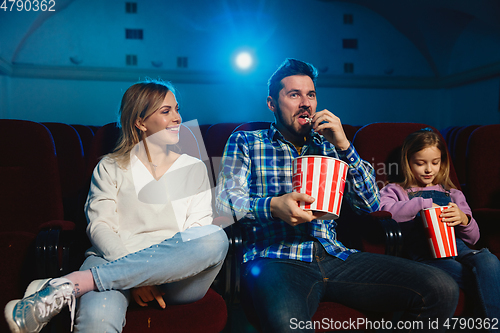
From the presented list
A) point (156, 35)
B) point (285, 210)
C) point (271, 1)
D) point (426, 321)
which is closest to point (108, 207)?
point (285, 210)

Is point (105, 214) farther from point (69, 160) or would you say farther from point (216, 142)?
point (69, 160)

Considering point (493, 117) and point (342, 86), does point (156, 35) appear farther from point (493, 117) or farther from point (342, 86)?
point (493, 117)

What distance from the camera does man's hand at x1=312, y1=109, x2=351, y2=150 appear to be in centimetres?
121

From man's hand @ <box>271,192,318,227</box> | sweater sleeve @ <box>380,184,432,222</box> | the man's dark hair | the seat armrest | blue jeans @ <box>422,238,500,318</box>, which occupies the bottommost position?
blue jeans @ <box>422,238,500,318</box>

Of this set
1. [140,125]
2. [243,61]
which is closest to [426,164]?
[140,125]

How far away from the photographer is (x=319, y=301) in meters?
1.16

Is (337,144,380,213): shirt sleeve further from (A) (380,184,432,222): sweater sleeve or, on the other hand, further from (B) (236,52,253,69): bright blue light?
(B) (236,52,253,69): bright blue light

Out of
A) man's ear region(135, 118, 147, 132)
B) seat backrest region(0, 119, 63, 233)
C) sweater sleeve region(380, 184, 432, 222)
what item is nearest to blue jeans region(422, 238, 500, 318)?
sweater sleeve region(380, 184, 432, 222)

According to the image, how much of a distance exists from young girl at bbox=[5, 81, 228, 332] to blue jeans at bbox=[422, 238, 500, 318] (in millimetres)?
882

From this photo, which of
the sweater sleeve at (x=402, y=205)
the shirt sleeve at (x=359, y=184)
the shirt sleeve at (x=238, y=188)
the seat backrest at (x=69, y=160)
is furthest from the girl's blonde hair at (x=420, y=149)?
the seat backrest at (x=69, y=160)

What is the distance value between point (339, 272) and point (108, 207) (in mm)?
858

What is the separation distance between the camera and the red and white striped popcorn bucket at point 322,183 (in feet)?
3.29

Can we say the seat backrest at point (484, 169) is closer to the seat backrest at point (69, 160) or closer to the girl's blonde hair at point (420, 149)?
the girl's blonde hair at point (420, 149)

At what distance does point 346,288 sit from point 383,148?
0.89m
